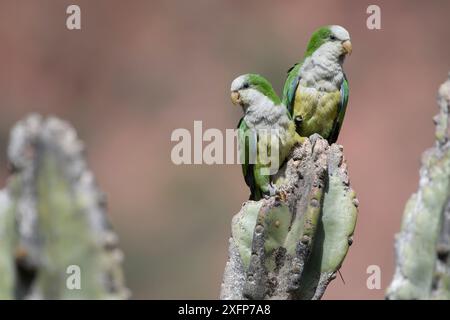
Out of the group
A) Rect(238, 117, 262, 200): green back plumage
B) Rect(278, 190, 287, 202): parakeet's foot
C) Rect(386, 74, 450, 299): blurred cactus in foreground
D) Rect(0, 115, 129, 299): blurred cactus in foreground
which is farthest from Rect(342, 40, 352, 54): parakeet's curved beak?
Rect(0, 115, 129, 299): blurred cactus in foreground

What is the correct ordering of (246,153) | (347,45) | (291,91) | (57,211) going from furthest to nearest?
(291,91)
(347,45)
(246,153)
(57,211)

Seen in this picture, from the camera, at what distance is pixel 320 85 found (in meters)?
5.14

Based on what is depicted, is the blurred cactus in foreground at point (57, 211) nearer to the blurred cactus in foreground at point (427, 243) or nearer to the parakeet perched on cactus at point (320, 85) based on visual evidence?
the blurred cactus in foreground at point (427, 243)

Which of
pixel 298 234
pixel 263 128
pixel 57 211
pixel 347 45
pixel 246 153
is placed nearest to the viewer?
A: pixel 57 211

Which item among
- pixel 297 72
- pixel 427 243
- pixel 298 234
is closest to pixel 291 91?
pixel 297 72

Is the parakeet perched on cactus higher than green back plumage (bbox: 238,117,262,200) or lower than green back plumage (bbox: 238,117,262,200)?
higher

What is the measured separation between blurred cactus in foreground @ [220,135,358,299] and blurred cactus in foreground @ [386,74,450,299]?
0.55 m

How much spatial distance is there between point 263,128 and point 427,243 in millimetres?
1637

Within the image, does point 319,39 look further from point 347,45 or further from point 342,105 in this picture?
point 342,105

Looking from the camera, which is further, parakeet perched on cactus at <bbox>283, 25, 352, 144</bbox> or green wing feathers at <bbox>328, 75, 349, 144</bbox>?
green wing feathers at <bbox>328, 75, 349, 144</bbox>

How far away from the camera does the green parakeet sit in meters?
4.57

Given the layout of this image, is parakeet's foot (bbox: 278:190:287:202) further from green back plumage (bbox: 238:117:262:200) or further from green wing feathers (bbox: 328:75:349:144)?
green wing feathers (bbox: 328:75:349:144)

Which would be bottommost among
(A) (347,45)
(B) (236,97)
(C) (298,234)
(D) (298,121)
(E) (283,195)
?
(C) (298,234)

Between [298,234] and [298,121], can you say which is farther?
[298,121]
